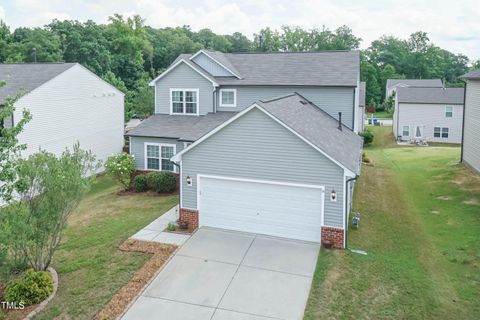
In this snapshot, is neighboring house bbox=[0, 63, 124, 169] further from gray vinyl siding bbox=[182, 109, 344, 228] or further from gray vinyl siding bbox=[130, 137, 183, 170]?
gray vinyl siding bbox=[182, 109, 344, 228]

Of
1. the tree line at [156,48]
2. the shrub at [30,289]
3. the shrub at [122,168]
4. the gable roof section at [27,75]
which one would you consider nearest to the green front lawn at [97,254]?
the shrub at [30,289]

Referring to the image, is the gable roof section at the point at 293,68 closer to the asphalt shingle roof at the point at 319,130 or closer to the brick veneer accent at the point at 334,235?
the asphalt shingle roof at the point at 319,130

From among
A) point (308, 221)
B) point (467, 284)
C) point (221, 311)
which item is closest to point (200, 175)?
point (308, 221)

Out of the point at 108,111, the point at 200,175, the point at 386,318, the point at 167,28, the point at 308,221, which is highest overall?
the point at 167,28

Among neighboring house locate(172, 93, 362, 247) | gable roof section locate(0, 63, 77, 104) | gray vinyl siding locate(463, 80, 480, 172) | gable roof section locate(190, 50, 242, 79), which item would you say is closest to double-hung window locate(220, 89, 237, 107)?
gable roof section locate(190, 50, 242, 79)

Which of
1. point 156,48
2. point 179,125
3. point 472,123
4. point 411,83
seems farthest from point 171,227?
point 156,48

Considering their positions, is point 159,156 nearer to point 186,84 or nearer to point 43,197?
point 186,84

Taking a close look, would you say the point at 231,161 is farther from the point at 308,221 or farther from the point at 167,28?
the point at 167,28
